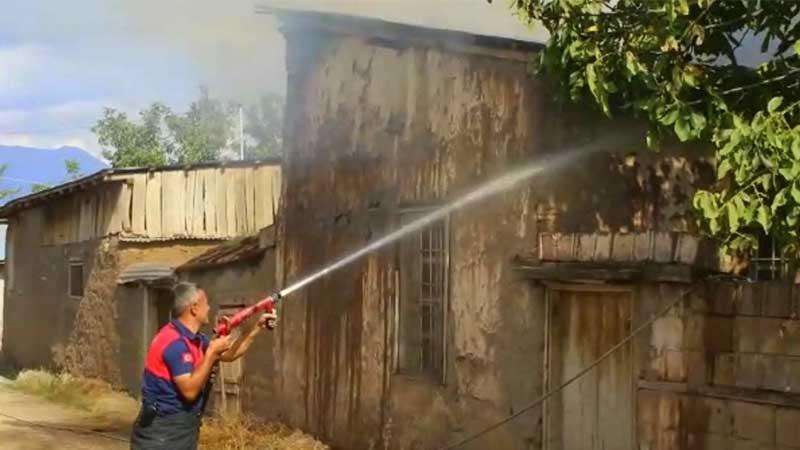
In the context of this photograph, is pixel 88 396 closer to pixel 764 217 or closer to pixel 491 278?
pixel 491 278

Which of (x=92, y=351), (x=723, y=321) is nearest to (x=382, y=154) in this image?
(x=723, y=321)

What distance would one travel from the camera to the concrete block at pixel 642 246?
8.33m

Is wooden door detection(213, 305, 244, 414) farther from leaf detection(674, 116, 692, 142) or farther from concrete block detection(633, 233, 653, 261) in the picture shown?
leaf detection(674, 116, 692, 142)

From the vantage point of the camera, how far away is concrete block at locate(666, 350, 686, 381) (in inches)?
312

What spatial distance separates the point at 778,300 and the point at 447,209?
414 cm

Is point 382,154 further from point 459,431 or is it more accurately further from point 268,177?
point 268,177

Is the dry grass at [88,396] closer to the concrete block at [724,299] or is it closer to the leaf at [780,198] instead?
the concrete block at [724,299]

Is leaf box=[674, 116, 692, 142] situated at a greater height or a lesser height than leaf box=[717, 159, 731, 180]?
greater

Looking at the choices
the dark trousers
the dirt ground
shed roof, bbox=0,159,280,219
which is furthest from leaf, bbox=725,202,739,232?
shed roof, bbox=0,159,280,219

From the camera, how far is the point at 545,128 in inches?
373

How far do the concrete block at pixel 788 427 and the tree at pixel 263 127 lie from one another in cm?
3529

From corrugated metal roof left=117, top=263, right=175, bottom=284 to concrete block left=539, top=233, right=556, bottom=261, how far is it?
1007 cm

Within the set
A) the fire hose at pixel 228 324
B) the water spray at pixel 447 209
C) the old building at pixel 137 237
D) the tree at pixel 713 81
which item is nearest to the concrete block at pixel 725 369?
the tree at pixel 713 81

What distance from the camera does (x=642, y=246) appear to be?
839 centimetres
